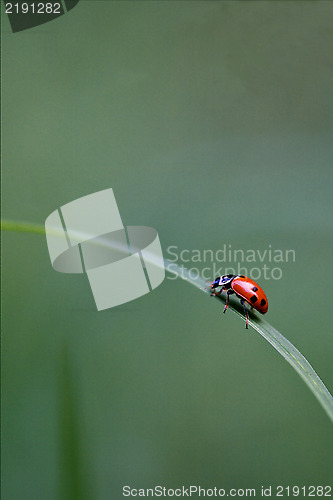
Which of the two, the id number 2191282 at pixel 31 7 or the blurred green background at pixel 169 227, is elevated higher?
the id number 2191282 at pixel 31 7

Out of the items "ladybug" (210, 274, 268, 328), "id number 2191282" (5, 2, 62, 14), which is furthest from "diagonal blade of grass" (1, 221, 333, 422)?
"id number 2191282" (5, 2, 62, 14)

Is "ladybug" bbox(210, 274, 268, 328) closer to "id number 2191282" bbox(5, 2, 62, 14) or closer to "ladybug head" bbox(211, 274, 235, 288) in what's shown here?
"ladybug head" bbox(211, 274, 235, 288)

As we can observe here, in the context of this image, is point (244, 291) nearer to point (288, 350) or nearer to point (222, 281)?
point (222, 281)

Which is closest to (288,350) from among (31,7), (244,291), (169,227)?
(244,291)

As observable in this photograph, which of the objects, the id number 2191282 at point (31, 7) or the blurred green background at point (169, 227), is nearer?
the blurred green background at point (169, 227)

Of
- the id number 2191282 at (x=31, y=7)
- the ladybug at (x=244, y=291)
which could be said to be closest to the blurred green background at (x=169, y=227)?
the id number 2191282 at (x=31, y=7)

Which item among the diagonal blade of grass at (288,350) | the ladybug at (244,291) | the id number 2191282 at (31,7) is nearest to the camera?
the diagonal blade of grass at (288,350)

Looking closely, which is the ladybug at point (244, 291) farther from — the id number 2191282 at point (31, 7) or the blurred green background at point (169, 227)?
the id number 2191282 at point (31, 7)

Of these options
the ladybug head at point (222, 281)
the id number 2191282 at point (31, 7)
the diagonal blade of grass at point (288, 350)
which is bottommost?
the diagonal blade of grass at point (288, 350)

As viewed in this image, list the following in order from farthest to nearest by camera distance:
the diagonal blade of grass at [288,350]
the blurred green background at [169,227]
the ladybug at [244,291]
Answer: the blurred green background at [169,227] → the ladybug at [244,291] → the diagonal blade of grass at [288,350]
